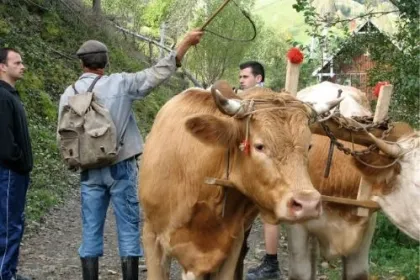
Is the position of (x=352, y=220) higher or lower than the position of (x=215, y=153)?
lower

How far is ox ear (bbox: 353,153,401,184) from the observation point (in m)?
5.71

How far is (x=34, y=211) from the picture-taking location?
10289 millimetres

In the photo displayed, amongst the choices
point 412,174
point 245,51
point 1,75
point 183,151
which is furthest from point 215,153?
point 245,51

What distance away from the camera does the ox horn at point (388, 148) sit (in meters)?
5.63

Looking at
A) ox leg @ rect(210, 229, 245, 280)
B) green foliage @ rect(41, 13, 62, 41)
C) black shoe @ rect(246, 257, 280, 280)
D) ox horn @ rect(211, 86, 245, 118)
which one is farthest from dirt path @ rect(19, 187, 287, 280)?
green foliage @ rect(41, 13, 62, 41)

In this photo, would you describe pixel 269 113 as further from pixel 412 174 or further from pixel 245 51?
pixel 245 51

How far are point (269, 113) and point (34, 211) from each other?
21.0 ft

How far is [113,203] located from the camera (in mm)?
6312

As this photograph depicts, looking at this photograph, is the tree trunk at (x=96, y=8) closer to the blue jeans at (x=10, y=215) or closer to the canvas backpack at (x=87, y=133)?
the blue jeans at (x=10, y=215)

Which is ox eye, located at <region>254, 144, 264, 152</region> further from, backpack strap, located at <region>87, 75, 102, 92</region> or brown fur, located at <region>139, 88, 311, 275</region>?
backpack strap, located at <region>87, 75, 102, 92</region>

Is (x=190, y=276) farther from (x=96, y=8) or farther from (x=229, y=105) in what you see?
(x=96, y=8)

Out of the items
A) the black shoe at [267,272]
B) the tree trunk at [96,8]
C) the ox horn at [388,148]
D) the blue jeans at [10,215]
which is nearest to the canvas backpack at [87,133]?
the blue jeans at [10,215]

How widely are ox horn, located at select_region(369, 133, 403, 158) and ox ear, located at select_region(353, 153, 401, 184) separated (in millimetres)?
73

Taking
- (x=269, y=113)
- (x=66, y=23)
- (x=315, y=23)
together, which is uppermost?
(x=66, y=23)
